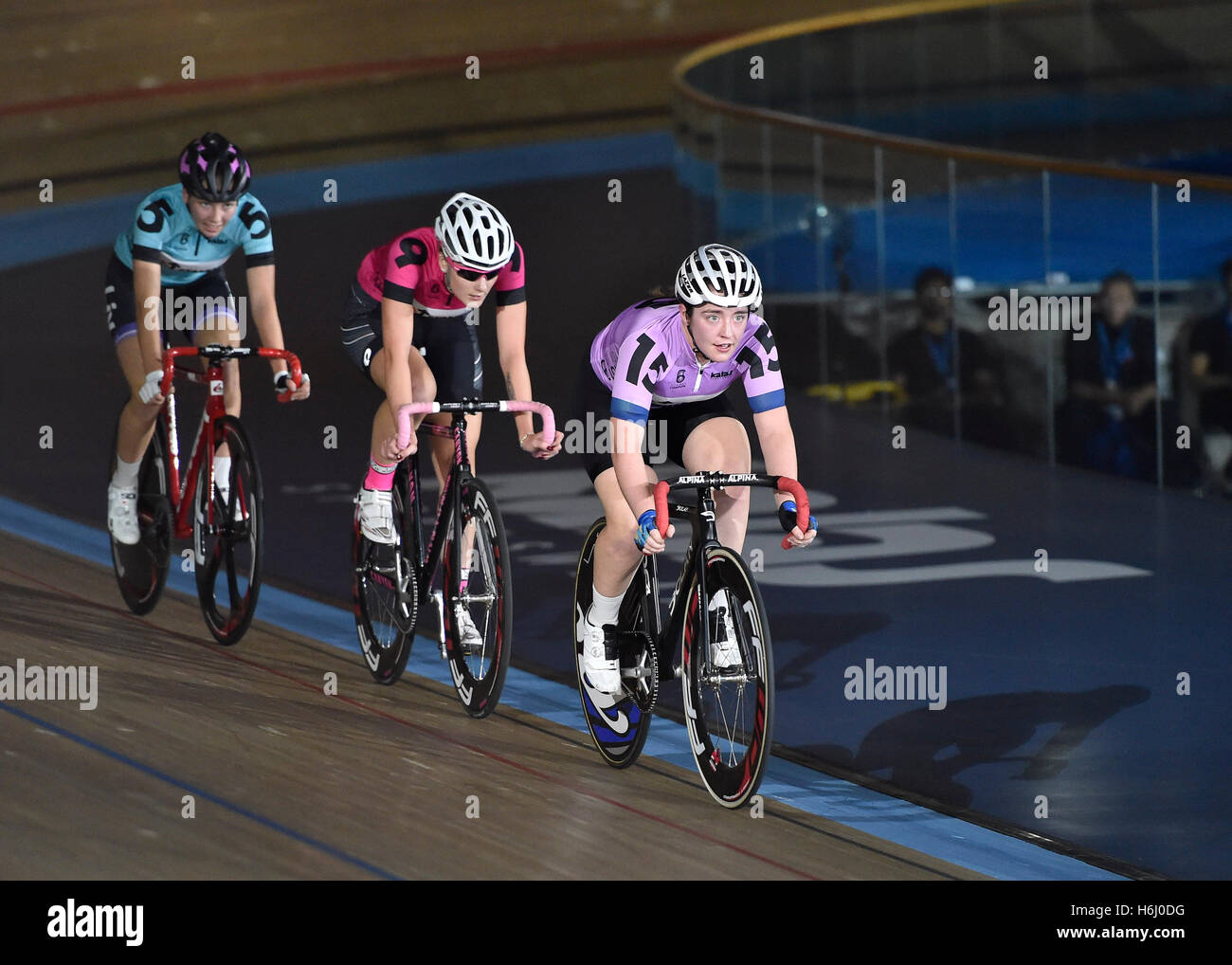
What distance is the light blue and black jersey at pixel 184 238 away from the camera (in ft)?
14.5

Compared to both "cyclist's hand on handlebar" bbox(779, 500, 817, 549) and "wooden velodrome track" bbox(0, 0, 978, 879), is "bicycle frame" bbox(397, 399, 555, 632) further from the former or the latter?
"cyclist's hand on handlebar" bbox(779, 500, 817, 549)

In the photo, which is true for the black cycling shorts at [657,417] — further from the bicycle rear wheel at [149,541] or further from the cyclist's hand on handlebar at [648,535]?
the bicycle rear wheel at [149,541]

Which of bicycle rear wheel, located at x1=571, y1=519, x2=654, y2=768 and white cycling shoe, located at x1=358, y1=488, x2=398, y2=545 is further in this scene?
white cycling shoe, located at x1=358, y1=488, x2=398, y2=545

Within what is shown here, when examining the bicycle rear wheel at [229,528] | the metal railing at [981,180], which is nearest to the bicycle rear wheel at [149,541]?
the bicycle rear wheel at [229,528]

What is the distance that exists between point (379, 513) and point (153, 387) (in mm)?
733

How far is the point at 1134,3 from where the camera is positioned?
40.9 ft

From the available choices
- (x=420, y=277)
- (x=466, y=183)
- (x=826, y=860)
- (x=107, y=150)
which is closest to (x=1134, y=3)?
(x=466, y=183)

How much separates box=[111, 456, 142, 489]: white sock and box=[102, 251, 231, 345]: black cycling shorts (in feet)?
1.13

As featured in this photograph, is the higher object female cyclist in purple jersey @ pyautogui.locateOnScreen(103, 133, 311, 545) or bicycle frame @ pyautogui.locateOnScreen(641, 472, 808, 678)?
female cyclist in purple jersey @ pyautogui.locateOnScreen(103, 133, 311, 545)

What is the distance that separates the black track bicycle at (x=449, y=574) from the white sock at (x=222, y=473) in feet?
1.23

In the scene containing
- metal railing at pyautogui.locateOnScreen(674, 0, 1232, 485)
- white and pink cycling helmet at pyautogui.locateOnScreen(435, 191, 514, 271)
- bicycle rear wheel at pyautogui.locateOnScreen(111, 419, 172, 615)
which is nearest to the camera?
white and pink cycling helmet at pyautogui.locateOnScreen(435, 191, 514, 271)

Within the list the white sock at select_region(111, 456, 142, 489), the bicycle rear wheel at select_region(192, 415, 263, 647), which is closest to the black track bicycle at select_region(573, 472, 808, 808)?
the bicycle rear wheel at select_region(192, 415, 263, 647)

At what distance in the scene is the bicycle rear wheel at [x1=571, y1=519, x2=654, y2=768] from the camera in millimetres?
3695

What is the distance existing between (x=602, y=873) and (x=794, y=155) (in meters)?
6.60
